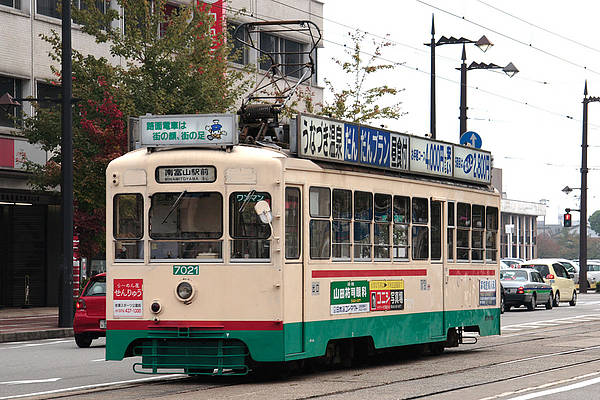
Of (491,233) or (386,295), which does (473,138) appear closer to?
(491,233)

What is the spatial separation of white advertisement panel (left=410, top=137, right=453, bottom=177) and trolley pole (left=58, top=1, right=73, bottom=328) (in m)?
11.4

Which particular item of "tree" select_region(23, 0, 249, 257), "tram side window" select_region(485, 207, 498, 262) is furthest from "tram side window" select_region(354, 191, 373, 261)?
"tree" select_region(23, 0, 249, 257)

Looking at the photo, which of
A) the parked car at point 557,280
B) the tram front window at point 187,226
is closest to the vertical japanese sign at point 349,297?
the tram front window at point 187,226

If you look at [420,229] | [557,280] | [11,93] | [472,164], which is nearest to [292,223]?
[420,229]

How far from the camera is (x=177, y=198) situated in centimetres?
1344

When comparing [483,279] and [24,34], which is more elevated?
[24,34]

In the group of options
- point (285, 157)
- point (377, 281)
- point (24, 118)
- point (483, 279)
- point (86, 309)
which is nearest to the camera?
point (285, 157)

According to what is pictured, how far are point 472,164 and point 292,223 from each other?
20.1 feet

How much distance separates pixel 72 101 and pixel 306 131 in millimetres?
13725

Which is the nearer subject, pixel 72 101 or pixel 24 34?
pixel 72 101

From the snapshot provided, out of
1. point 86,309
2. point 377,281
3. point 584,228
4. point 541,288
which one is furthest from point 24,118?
point 584,228

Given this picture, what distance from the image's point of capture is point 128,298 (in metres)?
13.5

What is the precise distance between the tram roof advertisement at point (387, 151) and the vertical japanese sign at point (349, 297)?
5.21 ft

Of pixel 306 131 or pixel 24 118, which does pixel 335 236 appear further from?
pixel 24 118
